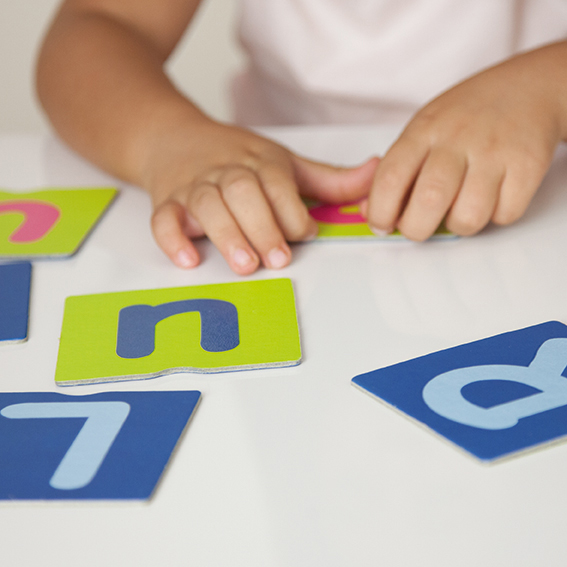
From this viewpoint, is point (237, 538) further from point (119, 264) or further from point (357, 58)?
point (357, 58)

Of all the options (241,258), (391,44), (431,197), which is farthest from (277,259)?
(391,44)

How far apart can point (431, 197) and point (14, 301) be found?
32 centimetres

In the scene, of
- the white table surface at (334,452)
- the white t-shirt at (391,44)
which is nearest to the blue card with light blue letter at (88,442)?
the white table surface at (334,452)

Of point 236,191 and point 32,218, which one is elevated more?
point 236,191

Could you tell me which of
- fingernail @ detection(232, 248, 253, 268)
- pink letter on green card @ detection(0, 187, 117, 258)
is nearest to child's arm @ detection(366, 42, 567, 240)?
fingernail @ detection(232, 248, 253, 268)

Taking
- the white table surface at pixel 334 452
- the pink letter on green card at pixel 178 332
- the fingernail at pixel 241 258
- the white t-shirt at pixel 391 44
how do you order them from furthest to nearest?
the white t-shirt at pixel 391 44 < the fingernail at pixel 241 258 < the pink letter on green card at pixel 178 332 < the white table surface at pixel 334 452

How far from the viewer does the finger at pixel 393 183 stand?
0.54m

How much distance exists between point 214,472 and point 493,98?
424mm

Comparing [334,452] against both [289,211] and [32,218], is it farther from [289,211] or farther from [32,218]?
[32,218]

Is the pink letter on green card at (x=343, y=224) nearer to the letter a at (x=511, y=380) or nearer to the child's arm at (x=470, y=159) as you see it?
the child's arm at (x=470, y=159)

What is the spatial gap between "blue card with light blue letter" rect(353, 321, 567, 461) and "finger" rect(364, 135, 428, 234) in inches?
6.5

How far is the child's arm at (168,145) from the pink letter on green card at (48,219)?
53 mm

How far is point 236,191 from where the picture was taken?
1.82 feet

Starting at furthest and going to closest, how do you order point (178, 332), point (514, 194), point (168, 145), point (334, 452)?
point (168, 145)
point (514, 194)
point (178, 332)
point (334, 452)
